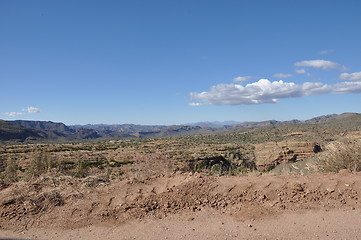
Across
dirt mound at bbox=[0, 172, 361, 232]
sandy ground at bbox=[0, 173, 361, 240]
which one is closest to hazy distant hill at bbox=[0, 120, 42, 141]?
dirt mound at bbox=[0, 172, 361, 232]

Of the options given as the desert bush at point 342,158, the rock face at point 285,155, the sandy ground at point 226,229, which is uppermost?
the desert bush at point 342,158

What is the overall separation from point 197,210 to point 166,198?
87 centimetres

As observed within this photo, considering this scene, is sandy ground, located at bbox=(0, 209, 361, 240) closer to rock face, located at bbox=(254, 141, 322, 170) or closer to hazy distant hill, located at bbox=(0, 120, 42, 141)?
rock face, located at bbox=(254, 141, 322, 170)

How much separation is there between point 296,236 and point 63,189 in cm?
579

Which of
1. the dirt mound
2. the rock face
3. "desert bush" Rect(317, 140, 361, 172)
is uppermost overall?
"desert bush" Rect(317, 140, 361, 172)

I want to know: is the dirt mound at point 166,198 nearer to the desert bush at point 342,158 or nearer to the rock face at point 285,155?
the desert bush at point 342,158

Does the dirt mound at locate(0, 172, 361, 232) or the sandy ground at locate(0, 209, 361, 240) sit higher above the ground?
the dirt mound at locate(0, 172, 361, 232)

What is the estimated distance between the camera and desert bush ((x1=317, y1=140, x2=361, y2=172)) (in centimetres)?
888

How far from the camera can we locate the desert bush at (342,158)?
8.88 meters

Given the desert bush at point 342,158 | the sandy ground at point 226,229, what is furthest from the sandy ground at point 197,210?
the desert bush at point 342,158

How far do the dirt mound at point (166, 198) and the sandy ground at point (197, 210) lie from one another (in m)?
0.02

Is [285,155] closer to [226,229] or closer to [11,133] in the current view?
[226,229]

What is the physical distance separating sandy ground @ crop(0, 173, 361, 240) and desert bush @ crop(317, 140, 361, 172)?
4.85ft

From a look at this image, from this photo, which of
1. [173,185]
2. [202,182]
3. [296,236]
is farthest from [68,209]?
[296,236]
